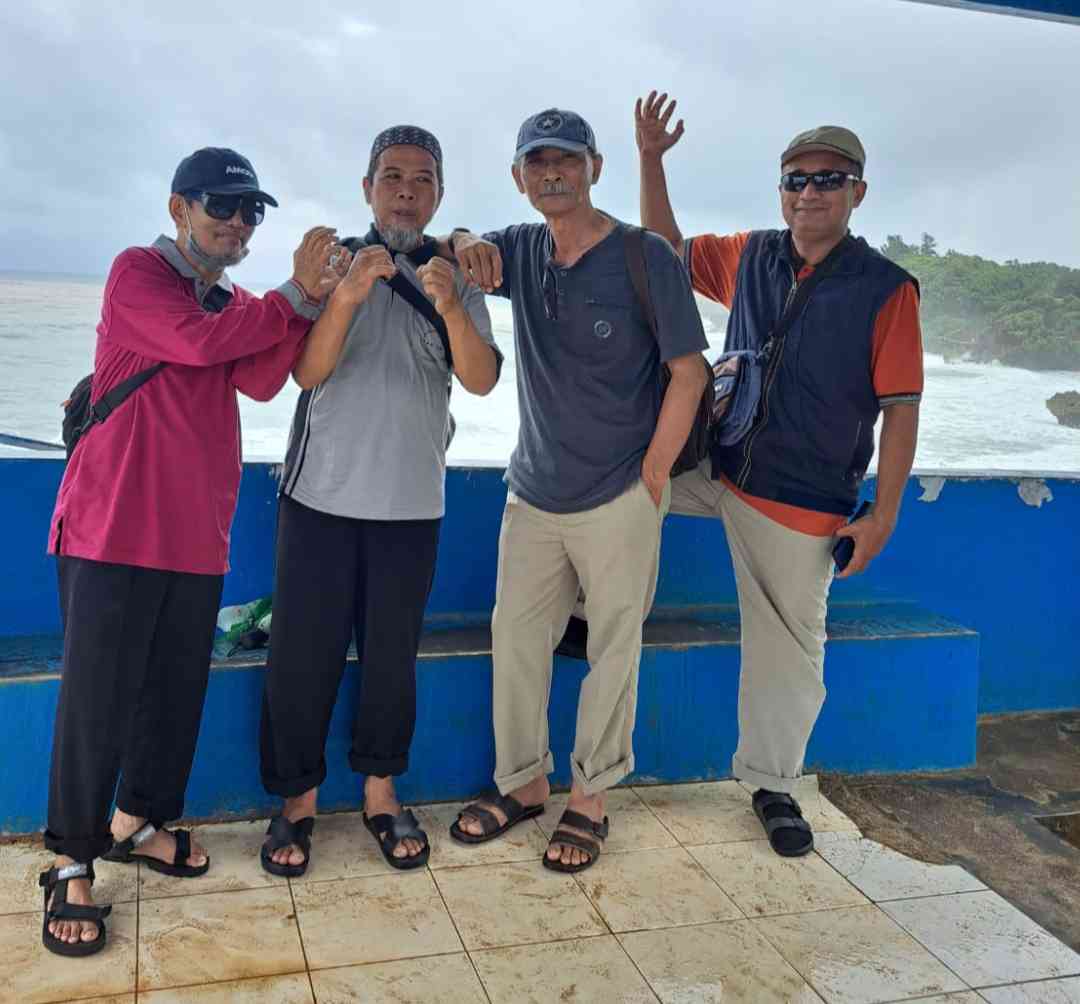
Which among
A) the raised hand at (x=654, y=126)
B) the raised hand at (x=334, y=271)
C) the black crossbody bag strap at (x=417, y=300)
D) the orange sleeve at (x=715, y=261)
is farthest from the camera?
the orange sleeve at (x=715, y=261)

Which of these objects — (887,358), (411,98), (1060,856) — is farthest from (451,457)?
(1060,856)

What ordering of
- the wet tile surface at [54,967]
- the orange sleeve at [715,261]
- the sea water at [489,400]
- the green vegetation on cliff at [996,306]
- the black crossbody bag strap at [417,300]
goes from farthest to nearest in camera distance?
1. the green vegetation on cliff at [996,306]
2. the sea water at [489,400]
3. the orange sleeve at [715,261]
4. the black crossbody bag strap at [417,300]
5. the wet tile surface at [54,967]

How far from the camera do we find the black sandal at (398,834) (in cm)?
249

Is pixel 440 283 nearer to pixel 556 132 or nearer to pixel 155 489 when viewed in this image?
pixel 556 132

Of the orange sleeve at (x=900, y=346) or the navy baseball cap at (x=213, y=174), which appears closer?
the navy baseball cap at (x=213, y=174)

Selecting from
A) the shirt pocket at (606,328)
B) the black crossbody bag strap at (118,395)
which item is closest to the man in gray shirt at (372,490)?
the shirt pocket at (606,328)

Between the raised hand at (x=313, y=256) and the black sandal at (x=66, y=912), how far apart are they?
130cm

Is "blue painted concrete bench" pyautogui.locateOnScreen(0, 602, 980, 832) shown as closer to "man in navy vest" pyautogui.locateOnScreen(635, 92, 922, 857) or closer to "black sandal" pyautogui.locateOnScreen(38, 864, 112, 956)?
"man in navy vest" pyautogui.locateOnScreen(635, 92, 922, 857)

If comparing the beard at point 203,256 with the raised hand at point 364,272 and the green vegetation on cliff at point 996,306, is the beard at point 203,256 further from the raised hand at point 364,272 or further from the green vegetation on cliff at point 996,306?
the green vegetation on cliff at point 996,306

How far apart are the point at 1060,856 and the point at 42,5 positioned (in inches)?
141

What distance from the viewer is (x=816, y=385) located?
260 centimetres

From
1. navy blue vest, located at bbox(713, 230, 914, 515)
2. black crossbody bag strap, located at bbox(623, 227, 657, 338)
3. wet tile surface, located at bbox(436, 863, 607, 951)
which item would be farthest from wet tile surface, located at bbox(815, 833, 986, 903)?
black crossbody bag strap, located at bbox(623, 227, 657, 338)

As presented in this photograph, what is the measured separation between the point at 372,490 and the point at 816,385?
1118 mm

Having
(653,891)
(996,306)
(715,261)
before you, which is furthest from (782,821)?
(996,306)
